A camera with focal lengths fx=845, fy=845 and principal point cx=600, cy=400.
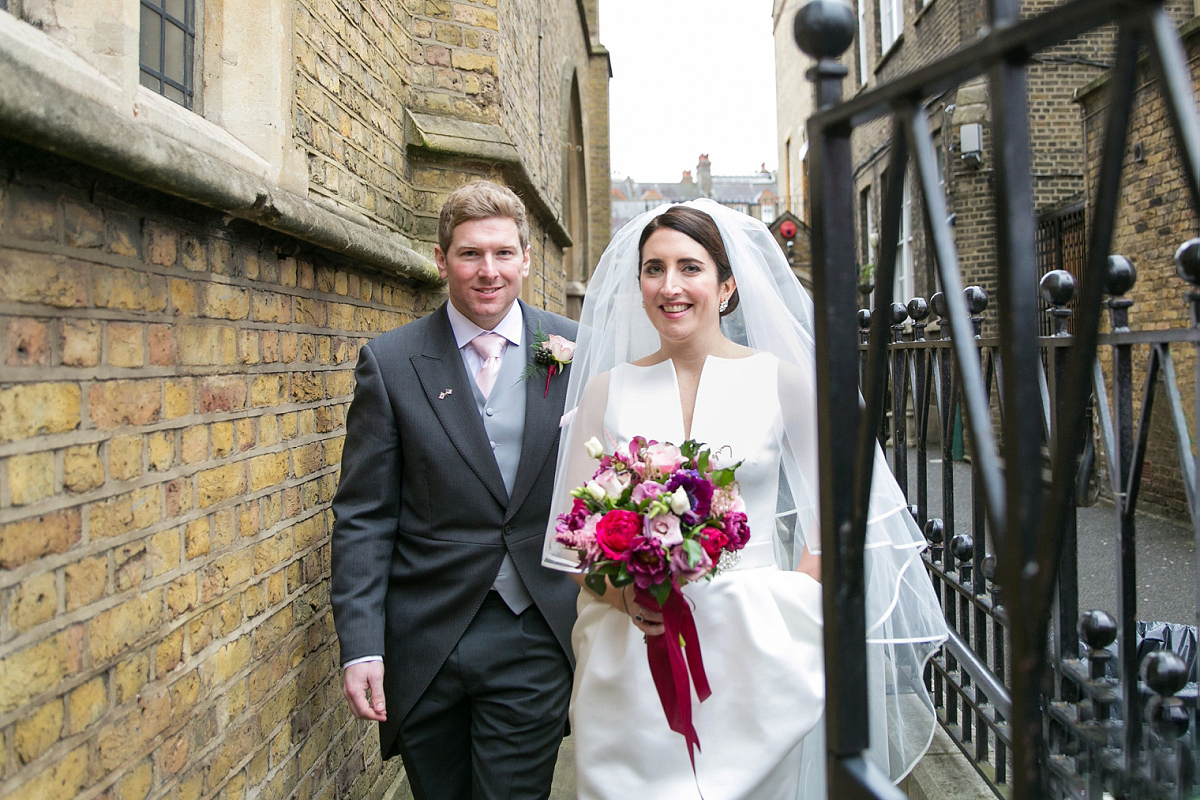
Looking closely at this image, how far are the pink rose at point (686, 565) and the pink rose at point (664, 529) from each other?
3 cm

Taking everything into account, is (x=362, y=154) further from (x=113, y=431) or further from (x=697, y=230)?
(x=113, y=431)

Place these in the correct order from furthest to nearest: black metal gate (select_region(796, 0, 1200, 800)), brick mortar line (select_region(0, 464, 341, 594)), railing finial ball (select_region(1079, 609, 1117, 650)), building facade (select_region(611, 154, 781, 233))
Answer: building facade (select_region(611, 154, 781, 233)) < railing finial ball (select_region(1079, 609, 1117, 650)) < brick mortar line (select_region(0, 464, 341, 594)) < black metal gate (select_region(796, 0, 1200, 800))

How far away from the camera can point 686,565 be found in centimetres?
188

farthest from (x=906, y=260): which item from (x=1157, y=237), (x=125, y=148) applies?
(x=125, y=148)

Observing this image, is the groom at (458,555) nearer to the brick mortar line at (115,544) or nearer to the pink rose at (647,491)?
the brick mortar line at (115,544)

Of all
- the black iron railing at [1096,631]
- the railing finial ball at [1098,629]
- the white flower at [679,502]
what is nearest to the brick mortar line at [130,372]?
the white flower at [679,502]

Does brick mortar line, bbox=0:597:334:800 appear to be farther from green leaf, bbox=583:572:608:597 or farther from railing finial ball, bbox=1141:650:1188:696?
railing finial ball, bbox=1141:650:1188:696

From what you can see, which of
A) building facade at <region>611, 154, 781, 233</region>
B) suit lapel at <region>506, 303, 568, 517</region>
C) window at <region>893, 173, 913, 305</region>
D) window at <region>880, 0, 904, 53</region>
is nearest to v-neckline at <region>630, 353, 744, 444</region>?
suit lapel at <region>506, 303, 568, 517</region>

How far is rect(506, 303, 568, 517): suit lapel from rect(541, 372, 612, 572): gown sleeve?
0.07m

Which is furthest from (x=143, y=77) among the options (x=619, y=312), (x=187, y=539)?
(x=619, y=312)

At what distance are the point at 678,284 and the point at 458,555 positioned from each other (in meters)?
0.98

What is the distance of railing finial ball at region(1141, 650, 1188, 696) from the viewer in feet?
5.03

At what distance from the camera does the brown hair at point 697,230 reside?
2.35 meters

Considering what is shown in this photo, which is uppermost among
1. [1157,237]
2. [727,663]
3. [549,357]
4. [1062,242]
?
[1062,242]
